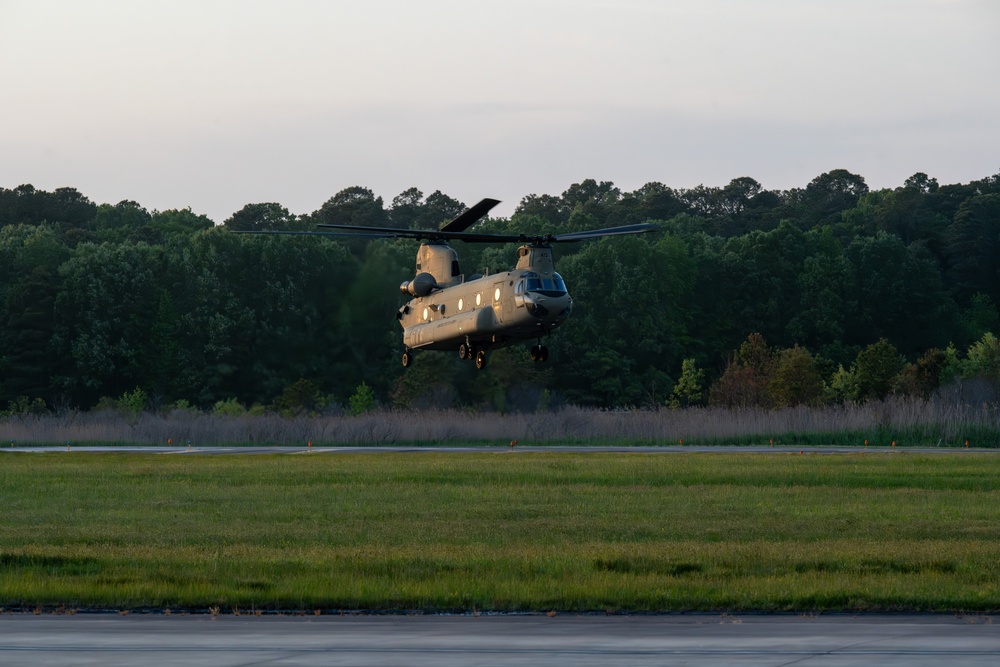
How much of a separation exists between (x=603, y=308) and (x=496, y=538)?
8072cm

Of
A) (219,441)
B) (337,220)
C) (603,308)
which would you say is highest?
(337,220)

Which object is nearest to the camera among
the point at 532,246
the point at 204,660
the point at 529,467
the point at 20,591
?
the point at 204,660

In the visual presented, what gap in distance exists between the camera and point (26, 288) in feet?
311

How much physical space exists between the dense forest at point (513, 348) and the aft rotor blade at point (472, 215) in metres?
20.9

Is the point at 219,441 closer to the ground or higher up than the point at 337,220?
closer to the ground

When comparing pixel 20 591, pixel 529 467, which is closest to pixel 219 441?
pixel 529 467

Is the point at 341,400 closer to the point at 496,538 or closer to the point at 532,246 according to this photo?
the point at 532,246

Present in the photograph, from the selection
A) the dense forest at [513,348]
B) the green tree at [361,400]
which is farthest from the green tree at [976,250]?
the green tree at [361,400]

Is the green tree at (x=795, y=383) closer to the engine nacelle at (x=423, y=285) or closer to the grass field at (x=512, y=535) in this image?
the grass field at (x=512, y=535)

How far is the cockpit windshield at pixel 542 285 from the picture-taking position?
1764 inches

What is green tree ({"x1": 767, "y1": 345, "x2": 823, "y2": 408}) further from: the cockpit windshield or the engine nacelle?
the cockpit windshield

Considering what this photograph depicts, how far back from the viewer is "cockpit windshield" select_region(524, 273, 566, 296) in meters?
44.8

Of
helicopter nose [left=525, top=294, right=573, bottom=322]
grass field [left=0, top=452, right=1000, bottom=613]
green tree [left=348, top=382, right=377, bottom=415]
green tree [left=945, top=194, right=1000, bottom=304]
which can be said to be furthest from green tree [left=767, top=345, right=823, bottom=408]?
helicopter nose [left=525, top=294, right=573, bottom=322]

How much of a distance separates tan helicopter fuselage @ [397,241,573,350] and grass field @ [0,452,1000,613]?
171 inches
